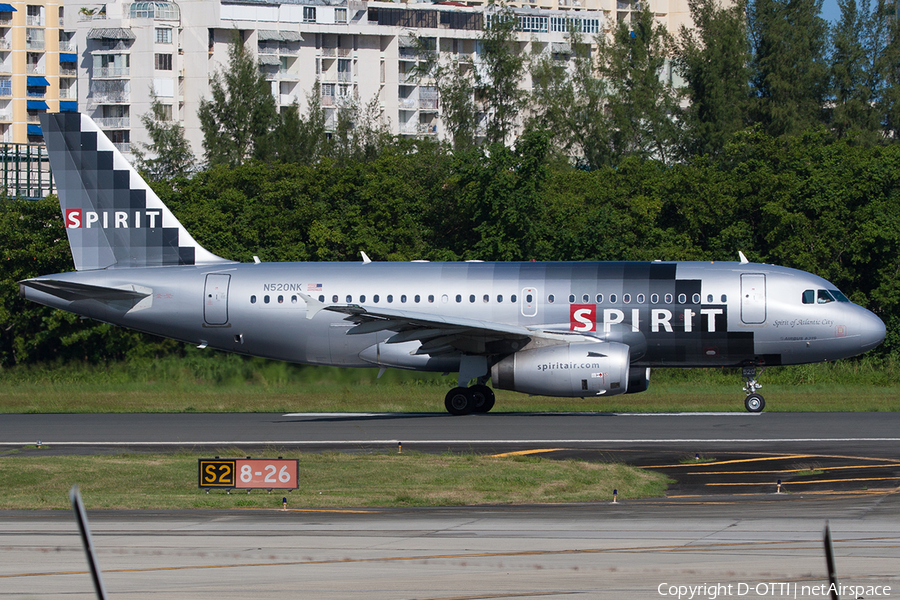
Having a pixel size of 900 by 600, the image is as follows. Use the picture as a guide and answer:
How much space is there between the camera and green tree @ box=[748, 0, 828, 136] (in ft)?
274

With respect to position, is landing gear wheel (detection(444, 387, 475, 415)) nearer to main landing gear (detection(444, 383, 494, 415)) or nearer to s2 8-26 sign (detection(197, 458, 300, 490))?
main landing gear (detection(444, 383, 494, 415))

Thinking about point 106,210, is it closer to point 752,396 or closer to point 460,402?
point 460,402

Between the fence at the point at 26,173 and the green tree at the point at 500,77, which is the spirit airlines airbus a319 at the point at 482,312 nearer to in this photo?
the fence at the point at 26,173

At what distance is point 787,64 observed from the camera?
8562 cm

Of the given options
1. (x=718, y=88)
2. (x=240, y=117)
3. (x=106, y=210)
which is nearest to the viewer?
(x=106, y=210)

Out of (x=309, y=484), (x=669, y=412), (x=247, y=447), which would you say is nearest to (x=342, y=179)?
(x=669, y=412)

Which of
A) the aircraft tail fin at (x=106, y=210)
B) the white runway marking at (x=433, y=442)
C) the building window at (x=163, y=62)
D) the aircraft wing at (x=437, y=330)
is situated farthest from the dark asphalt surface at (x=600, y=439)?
the building window at (x=163, y=62)

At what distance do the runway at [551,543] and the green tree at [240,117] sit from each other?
194ft

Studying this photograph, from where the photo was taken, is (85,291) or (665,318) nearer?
(665,318)

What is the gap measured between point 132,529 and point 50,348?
3226 centimetres

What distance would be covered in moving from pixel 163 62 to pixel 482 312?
105359mm

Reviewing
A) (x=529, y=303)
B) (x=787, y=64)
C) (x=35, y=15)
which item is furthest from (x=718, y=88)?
(x=35, y=15)

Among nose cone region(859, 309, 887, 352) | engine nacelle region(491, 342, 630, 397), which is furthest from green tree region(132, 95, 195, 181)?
nose cone region(859, 309, 887, 352)

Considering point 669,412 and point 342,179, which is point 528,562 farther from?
point 342,179
